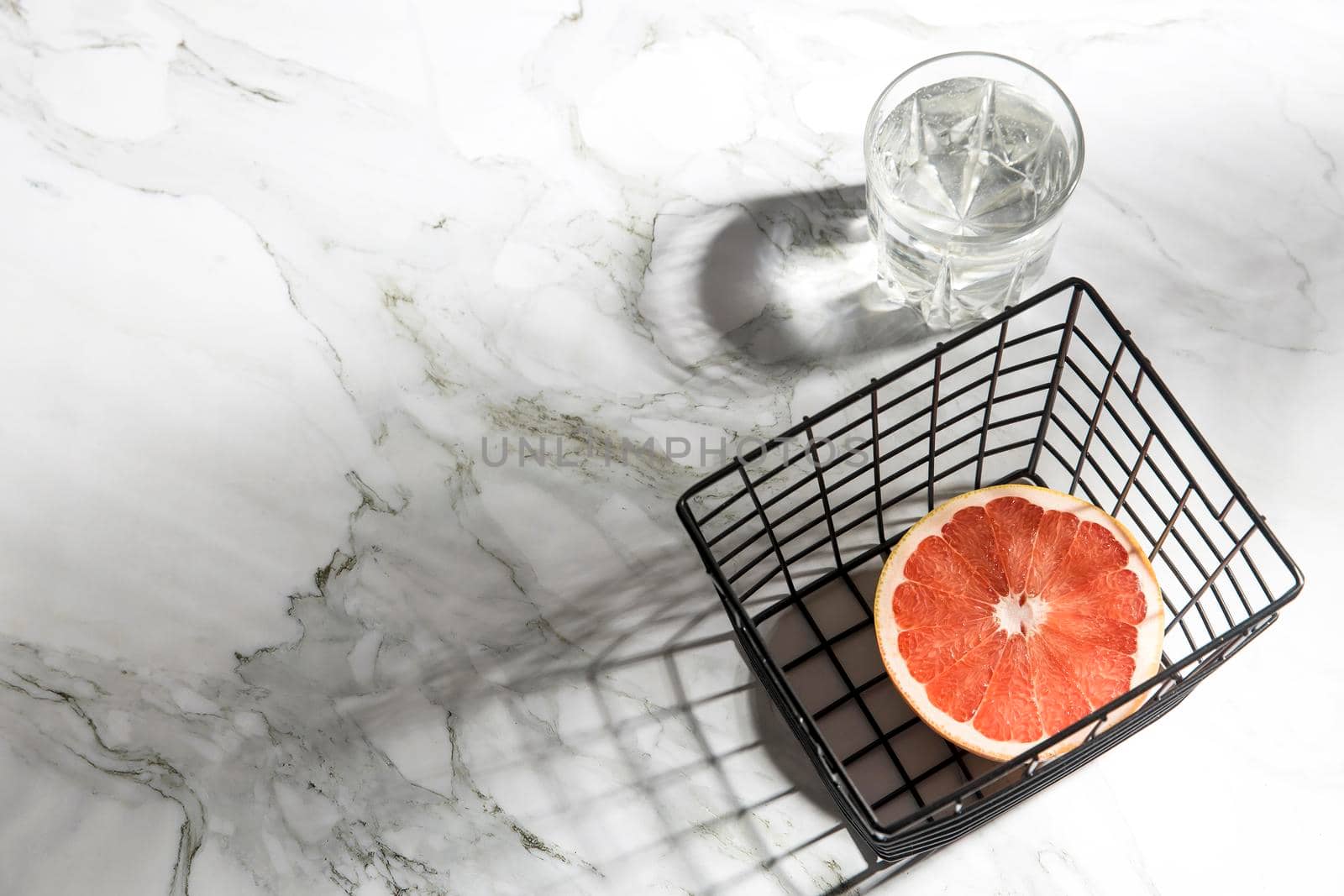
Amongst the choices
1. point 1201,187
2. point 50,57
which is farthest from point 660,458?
point 50,57

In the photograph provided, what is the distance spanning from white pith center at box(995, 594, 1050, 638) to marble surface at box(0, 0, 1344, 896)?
0.12m

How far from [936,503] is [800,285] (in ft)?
0.55

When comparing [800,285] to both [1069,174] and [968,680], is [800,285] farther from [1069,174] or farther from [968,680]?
[968,680]

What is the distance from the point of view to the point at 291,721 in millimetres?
668

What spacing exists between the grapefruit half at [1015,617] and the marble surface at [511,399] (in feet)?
0.31

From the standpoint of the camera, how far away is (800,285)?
73 cm

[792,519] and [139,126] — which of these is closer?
[792,519]

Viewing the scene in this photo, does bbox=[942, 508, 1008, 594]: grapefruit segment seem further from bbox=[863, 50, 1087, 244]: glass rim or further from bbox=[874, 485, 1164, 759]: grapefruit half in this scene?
bbox=[863, 50, 1087, 244]: glass rim

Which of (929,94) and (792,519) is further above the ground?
(929,94)

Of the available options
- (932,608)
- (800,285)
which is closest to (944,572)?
(932,608)

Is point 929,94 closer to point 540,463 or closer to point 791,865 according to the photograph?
point 540,463

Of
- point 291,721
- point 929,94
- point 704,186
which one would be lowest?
point 291,721

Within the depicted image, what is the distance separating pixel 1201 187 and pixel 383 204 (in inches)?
21.5

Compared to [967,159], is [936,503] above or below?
below
